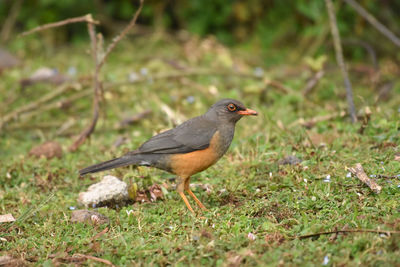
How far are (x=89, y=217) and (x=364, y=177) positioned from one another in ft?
8.49

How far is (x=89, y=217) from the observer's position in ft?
15.5

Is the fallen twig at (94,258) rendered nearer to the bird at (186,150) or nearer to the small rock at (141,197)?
the bird at (186,150)

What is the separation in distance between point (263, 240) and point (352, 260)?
2.36ft

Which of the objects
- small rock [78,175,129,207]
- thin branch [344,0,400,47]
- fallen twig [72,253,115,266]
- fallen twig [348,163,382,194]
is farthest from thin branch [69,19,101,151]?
thin branch [344,0,400,47]

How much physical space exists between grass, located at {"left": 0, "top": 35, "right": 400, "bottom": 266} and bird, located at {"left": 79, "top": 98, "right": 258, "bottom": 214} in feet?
1.14

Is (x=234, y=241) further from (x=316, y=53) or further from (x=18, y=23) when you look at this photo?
(x=18, y=23)

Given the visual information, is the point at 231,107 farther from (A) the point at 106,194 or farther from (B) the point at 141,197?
(A) the point at 106,194

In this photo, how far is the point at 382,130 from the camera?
605cm

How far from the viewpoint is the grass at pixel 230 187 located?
391cm

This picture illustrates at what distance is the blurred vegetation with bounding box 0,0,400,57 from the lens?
9367 mm

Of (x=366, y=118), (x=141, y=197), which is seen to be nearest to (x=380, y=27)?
(x=366, y=118)

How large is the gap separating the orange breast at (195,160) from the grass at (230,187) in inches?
13.7

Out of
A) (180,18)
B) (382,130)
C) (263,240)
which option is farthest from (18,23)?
(263,240)

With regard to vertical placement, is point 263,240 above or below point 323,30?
below
